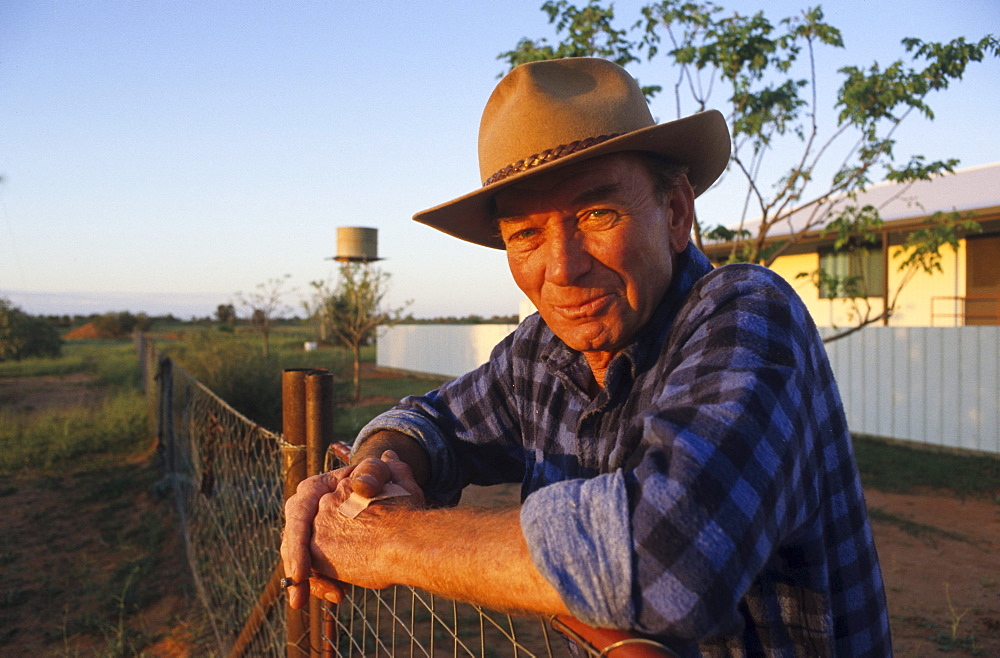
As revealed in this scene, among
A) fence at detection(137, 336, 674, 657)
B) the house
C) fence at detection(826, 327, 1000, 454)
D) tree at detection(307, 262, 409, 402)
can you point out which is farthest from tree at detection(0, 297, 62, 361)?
fence at detection(826, 327, 1000, 454)

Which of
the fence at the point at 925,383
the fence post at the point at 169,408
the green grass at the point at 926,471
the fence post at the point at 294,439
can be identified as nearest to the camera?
the fence post at the point at 294,439

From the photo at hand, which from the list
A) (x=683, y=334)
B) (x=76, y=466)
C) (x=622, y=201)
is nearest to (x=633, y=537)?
(x=683, y=334)

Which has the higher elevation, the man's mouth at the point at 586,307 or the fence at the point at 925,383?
the man's mouth at the point at 586,307

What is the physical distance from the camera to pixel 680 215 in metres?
1.52

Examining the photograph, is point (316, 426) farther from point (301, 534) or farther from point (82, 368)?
point (82, 368)

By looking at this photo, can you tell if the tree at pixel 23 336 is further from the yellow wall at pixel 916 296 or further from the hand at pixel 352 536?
the hand at pixel 352 536

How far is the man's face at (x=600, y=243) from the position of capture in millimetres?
1385

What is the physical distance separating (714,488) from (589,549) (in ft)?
0.53

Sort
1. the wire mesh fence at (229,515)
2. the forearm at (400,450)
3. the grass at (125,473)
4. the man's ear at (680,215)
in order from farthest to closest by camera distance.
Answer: the grass at (125,473)
the wire mesh fence at (229,515)
the forearm at (400,450)
the man's ear at (680,215)

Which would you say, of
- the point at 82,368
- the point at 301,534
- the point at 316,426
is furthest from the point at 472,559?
the point at 82,368

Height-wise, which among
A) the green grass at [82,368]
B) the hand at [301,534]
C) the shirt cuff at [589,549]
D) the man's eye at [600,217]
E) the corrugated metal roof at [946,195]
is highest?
the corrugated metal roof at [946,195]

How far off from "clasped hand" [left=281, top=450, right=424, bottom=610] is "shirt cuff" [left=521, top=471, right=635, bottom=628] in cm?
43

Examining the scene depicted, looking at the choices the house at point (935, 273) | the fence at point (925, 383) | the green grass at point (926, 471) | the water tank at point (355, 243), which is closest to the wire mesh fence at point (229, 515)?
the green grass at point (926, 471)

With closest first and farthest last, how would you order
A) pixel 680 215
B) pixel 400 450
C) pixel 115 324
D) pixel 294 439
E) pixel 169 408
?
1. pixel 680 215
2. pixel 400 450
3. pixel 294 439
4. pixel 169 408
5. pixel 115 324
